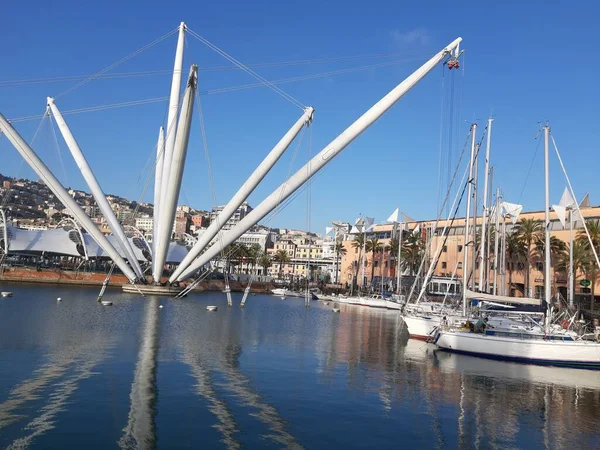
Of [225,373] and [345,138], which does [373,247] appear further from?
[225,373]

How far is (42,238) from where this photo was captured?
8656cm

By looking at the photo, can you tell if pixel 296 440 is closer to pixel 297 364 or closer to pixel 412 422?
pixel 412 422

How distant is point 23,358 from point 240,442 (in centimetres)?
1013

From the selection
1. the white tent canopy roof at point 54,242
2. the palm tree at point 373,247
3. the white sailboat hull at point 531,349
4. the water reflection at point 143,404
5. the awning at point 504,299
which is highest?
the palm tree at point 373,247

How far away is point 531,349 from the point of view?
80.2ft

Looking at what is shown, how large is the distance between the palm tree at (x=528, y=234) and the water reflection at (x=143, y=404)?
48462 mm

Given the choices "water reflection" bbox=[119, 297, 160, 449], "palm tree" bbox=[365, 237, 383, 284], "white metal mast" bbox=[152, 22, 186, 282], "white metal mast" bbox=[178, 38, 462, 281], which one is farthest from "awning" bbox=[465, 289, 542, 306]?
"palm tree" bbox=[365, 237, 383, 284]

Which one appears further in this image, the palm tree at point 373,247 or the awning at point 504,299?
the palm tree at point 373,247

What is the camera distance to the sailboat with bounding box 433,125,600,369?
78.6ft

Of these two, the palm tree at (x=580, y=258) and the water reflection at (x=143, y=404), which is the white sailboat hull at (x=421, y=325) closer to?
the water reflection at (x=143, y=404)

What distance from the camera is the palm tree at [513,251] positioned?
62.6 metres

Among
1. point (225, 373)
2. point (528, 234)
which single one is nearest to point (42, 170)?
point (225, 373)

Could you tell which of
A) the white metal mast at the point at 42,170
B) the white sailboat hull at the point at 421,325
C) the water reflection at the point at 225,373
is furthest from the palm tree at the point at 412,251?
the water reflection at the point at 225,373

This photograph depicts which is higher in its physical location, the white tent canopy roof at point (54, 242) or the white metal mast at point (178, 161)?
the white metal mast at point (178, 161)
